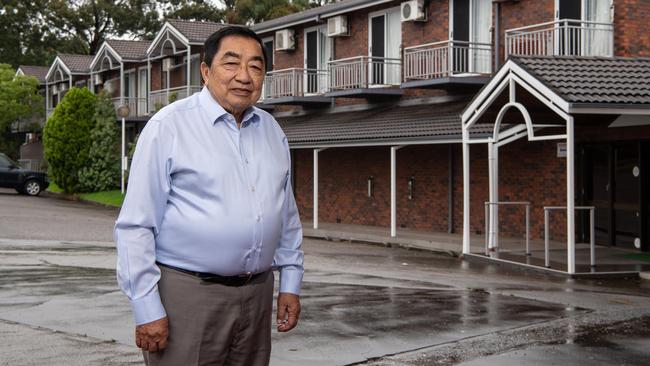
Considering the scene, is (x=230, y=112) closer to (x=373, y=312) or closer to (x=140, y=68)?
(x=373, y=312)

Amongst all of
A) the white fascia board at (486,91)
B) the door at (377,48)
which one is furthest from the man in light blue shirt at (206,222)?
the door at (377,48)

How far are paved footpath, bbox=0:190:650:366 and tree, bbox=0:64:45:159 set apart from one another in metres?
37.3

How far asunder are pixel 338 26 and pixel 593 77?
1467cm

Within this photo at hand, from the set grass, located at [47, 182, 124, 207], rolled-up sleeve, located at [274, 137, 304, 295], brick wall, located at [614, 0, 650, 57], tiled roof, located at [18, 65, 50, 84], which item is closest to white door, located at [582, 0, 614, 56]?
brick wall, located at [614, 0, 650, 57]

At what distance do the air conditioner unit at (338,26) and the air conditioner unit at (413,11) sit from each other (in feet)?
12.1

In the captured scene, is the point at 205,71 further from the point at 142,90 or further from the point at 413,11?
the point at 142,90

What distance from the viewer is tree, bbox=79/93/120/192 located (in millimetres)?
40906

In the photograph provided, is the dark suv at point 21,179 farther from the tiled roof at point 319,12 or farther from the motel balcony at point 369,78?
the motel balcony at point 369,78

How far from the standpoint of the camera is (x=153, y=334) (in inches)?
160

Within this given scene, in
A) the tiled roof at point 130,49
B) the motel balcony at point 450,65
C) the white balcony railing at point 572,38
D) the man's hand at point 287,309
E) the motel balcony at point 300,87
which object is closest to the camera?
the man's hand at point 287,309

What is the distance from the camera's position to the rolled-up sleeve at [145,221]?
404 cm

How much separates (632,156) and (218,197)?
57.5 feet

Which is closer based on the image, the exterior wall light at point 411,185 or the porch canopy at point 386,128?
the porch canopy at point 386,128

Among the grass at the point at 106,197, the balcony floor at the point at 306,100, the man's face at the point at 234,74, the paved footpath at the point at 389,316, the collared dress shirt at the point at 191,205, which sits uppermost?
the balcony floor at the point at 306,100
